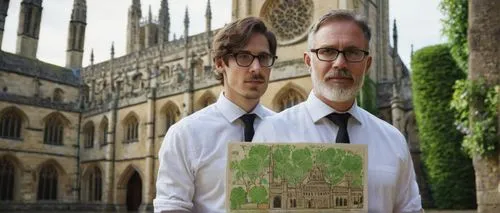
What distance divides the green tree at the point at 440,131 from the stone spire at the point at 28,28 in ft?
109

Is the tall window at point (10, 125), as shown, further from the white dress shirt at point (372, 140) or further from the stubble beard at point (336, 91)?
the stubble beard at point (336, 91)

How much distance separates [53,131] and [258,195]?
104ft

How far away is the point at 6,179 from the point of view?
2841 centimetres

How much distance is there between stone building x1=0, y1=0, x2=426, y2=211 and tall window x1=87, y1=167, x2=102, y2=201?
2.4 inches

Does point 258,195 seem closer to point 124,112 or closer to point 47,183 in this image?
point 124,112

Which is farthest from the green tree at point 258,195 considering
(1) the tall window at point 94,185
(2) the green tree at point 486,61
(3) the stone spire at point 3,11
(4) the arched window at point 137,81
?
(3) the stone spire at point 3,11

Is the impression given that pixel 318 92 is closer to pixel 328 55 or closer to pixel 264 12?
pixel 328 55

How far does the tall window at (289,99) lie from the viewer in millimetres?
21594

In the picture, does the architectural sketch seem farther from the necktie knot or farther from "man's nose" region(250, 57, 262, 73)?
"man's nose" region(250, 57, 262, 73)

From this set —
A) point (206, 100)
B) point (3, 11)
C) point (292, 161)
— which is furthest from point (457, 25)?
point (3, 11)

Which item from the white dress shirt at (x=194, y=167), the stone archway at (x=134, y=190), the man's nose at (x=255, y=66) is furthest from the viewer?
the stone archway at (x=134, y=190)

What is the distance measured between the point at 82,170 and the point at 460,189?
74.2 feet

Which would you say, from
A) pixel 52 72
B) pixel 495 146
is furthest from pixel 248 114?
pixel 52 72

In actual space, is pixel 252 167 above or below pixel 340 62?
below
